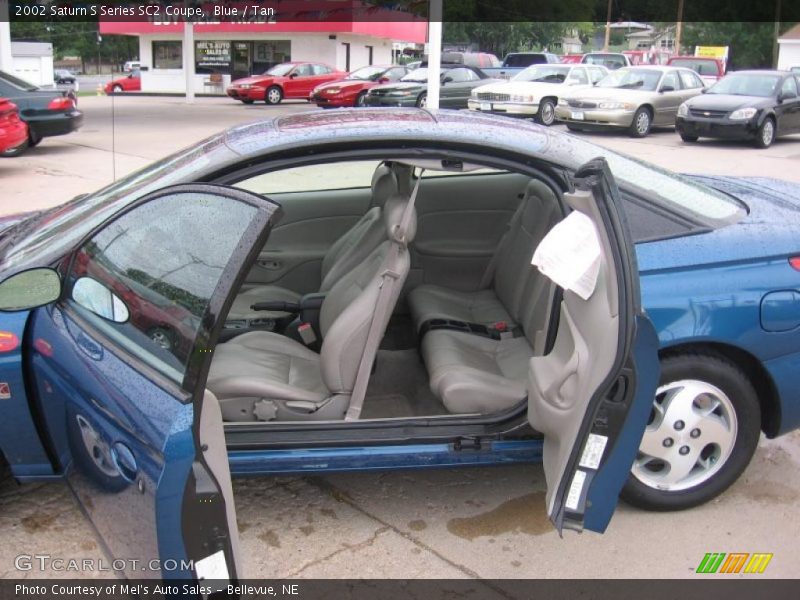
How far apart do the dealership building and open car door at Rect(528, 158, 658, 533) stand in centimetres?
3519

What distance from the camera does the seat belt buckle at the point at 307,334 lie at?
3.62m

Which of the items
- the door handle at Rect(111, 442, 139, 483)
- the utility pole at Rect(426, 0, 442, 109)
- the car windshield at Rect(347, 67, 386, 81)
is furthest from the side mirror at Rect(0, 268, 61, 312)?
the car windshield at Rect(347, 67, 386, 81)

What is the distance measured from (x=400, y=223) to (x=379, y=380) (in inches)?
32.8

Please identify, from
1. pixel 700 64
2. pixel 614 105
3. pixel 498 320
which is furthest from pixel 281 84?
pixel 498 320

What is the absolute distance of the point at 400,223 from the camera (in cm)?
305

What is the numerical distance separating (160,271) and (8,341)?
0.69 m

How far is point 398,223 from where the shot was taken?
3.06 metres

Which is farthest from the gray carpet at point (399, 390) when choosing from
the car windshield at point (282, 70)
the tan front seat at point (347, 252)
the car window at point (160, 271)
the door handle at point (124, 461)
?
the car windshield at point (282, 70)

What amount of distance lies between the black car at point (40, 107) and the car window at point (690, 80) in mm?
12820

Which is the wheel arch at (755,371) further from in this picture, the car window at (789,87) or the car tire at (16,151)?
the car window at (789,87)

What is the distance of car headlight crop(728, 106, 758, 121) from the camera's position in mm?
15016

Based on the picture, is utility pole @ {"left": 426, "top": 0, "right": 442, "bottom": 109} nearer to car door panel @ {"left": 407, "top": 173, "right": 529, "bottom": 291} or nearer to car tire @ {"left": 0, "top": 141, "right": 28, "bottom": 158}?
car tire @ {"left": 0, "top": 141, "right": 28, "bottom": 158}
